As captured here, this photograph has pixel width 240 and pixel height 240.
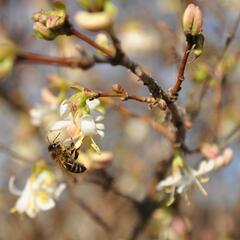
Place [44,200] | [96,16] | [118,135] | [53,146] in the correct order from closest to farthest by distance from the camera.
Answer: [96,16] → [53,146] → [44,200] → [118,135]

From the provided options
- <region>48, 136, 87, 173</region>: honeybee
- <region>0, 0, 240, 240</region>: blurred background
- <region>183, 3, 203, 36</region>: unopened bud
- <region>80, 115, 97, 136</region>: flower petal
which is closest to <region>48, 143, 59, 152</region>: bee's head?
<region>48, 136, 87, 173</region>: honeybee

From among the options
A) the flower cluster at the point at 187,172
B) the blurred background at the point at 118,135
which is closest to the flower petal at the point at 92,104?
the flower cluster at the point at 187,172

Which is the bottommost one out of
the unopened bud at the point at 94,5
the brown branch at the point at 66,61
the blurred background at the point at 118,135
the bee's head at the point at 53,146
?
the blurred background at the point at 118,135

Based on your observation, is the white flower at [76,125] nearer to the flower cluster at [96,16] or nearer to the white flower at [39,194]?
the flower cluster at [96,16]

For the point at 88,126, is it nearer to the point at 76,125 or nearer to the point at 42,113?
the point at 76,125

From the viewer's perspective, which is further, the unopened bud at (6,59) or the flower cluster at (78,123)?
the unopened bud at (6,59)

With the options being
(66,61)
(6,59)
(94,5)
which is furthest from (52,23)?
(6,59)
